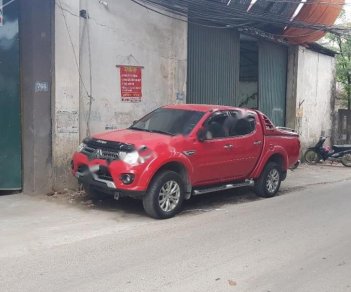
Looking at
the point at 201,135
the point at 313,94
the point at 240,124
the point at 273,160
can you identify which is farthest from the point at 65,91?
the point at 313,94

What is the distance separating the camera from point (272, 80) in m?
16.1

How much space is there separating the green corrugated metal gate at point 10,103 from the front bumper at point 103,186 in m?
1.82

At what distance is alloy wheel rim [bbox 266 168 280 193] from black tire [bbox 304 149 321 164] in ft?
22.8

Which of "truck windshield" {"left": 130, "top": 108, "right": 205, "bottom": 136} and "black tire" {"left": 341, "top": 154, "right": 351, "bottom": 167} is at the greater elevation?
"truck windshield" {"left": 130, "top": 108, "right": 205, "bottom": 136}

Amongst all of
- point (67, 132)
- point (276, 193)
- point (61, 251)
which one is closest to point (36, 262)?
point (61, 251)

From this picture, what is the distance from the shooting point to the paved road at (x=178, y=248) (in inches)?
192

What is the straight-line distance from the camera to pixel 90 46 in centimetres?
978

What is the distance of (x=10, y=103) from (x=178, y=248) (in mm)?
4725

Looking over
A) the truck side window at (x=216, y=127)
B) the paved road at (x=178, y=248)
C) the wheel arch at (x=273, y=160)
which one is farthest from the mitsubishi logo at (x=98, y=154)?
the wheel arch at (x=273, y=160)

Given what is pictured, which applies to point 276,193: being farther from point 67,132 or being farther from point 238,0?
point 238,0

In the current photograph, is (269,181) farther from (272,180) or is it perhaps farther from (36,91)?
(36,91)

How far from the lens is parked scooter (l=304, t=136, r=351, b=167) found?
1622 centimetres

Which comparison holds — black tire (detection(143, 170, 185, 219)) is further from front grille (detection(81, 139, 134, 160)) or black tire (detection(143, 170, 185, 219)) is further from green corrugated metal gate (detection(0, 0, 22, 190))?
green corrugated metal gate (detection(0, 0, 22, 190))

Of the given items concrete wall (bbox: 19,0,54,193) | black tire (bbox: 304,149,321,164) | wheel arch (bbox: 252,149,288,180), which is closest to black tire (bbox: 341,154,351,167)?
black tire (bbox: 304,149,321,164)
